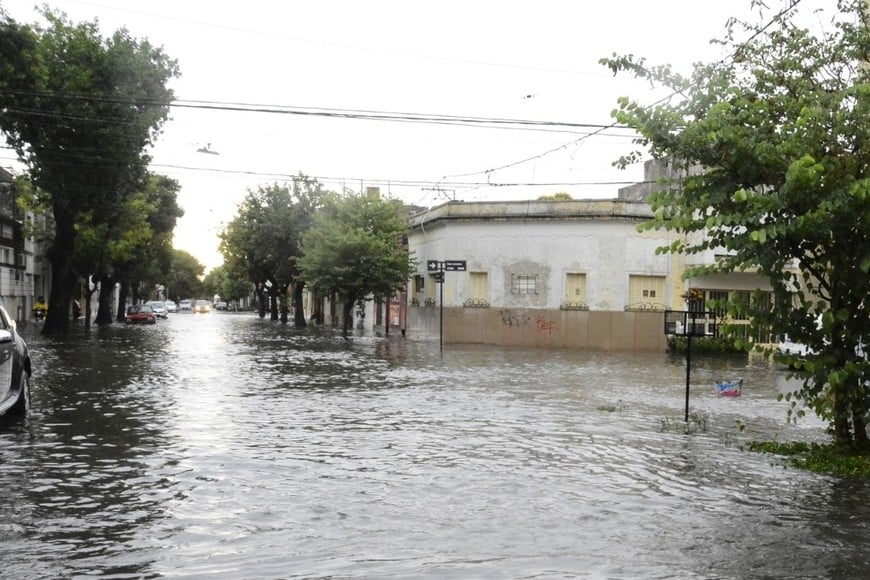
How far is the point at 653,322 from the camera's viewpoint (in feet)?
123

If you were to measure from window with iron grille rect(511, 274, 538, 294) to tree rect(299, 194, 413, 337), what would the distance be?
22.6ft

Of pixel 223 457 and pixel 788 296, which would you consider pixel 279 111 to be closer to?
pixel 223 457

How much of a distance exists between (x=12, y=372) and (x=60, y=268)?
28.8 meters

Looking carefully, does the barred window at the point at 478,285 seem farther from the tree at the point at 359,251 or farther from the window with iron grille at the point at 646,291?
the window with iron grille at the point at 646,291

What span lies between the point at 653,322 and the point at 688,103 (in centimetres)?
2816

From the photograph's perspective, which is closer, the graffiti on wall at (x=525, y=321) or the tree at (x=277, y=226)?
the graffiti on wall at (x=525, y=321)

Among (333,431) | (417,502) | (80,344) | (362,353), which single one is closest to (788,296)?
(417,502)

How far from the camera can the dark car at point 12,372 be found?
1125cm

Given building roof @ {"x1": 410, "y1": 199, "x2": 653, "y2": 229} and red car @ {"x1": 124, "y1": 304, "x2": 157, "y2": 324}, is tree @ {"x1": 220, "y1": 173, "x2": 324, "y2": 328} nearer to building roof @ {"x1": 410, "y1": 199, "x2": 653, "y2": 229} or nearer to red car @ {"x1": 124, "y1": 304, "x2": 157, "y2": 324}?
red car @ {"x1": 124, "y1": 304, "x2": 157, "y2": 324}

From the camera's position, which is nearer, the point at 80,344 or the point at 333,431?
the point at 333,431

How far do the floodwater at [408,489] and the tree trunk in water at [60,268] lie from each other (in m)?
22.4

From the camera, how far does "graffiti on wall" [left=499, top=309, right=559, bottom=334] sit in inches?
1495

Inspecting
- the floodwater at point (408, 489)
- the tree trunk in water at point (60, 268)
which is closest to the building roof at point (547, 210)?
the tree trunk in water at point (60, 268)

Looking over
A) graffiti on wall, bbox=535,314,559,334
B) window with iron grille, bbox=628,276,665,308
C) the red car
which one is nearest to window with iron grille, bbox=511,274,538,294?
graffiti on wall, bbox=535,314,559,334
